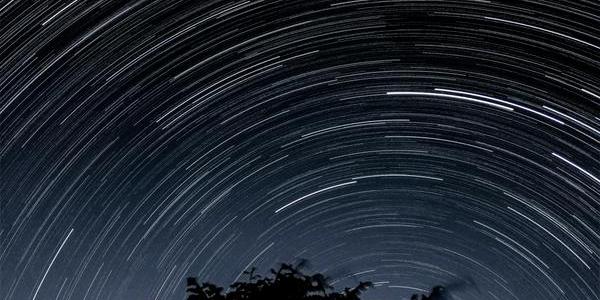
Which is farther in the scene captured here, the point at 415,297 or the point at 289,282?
the point at 415,297

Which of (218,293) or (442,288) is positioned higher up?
(218,293)

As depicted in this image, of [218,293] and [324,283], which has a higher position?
[218,293]

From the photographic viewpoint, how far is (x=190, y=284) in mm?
8156

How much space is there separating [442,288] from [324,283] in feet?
5.17

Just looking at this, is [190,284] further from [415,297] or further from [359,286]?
[415,297]

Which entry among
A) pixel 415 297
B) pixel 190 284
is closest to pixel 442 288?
pixel 415 297

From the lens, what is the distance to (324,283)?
27.2 ft

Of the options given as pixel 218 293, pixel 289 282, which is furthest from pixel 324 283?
pixel 218 293

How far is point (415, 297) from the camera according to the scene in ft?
29.4

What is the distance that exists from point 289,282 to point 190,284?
1319 millimetres

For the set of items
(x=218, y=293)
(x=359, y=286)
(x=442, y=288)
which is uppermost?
(x=218, y=293)

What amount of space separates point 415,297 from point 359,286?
3.28 ft

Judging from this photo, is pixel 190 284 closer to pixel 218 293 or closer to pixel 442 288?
pixel 218 293

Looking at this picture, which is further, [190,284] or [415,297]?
[415,297]
